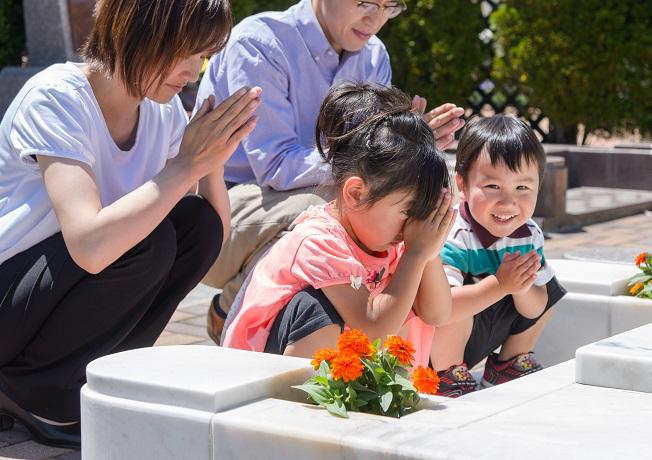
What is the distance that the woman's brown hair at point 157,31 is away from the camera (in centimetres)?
275

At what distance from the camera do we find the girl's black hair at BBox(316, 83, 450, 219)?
2.62 metres

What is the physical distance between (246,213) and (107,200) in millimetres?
613

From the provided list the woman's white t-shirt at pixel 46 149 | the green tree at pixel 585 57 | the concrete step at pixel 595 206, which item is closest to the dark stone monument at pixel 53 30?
the concrete step at pixel 595 206

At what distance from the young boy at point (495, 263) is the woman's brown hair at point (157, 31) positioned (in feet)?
2.80

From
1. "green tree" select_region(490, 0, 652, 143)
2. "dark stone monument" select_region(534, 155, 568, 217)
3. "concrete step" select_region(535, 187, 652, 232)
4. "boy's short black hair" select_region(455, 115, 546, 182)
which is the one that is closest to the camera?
"boy's short black hair" select_region(455, 115, 546, 182)

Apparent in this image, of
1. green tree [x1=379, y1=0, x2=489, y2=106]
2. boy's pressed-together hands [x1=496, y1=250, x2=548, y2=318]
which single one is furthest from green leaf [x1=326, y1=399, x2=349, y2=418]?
green tree [x1=379, y1=0, x2=489, y2=106]

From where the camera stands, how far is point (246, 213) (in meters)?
3.42

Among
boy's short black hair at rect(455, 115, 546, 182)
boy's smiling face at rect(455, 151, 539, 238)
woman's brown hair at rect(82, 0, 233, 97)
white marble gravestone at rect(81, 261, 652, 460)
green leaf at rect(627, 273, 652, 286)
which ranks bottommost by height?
green leaf at rect(627, 273, 652, 286)

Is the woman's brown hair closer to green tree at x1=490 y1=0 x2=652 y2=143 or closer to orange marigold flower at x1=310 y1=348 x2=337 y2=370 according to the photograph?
orange marigold flower at x1=310 y1=348 x2=337 y2=370

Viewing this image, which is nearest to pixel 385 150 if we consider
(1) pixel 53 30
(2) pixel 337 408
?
(2) pixel 337 408

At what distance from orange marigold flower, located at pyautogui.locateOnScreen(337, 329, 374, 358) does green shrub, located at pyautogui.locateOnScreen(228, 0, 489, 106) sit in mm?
8412

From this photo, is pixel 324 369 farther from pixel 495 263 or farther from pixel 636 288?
pixel 636 288

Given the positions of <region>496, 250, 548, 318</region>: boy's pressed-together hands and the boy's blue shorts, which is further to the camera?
the boy's blue shorts

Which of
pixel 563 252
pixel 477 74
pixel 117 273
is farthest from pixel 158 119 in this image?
pixel 477 74
